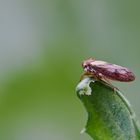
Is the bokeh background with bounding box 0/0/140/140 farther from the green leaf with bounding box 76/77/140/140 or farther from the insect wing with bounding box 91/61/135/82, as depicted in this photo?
the green leaf with bounding box 76/77/140/140

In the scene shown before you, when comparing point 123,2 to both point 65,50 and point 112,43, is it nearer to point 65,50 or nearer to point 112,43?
point 112,43

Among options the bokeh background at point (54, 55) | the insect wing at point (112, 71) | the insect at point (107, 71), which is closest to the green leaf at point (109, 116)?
the insect at point (107, 71)

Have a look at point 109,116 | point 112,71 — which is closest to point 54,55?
point 112,71

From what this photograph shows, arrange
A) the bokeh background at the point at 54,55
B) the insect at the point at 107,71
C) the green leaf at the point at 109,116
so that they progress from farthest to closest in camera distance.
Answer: the bokeh background at the point at 54,55 < the insect at the point at 107,71 < the green leaf at the point at 109,116

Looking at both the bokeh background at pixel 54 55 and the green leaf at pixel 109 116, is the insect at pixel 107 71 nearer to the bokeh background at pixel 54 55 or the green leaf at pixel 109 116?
the green leaf at pixel 109 116

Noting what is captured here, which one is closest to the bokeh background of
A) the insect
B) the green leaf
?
the insect

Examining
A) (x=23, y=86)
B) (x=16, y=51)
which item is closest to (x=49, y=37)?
(x=16, y=51)

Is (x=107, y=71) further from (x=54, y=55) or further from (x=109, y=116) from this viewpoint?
(x=54, y=55)
